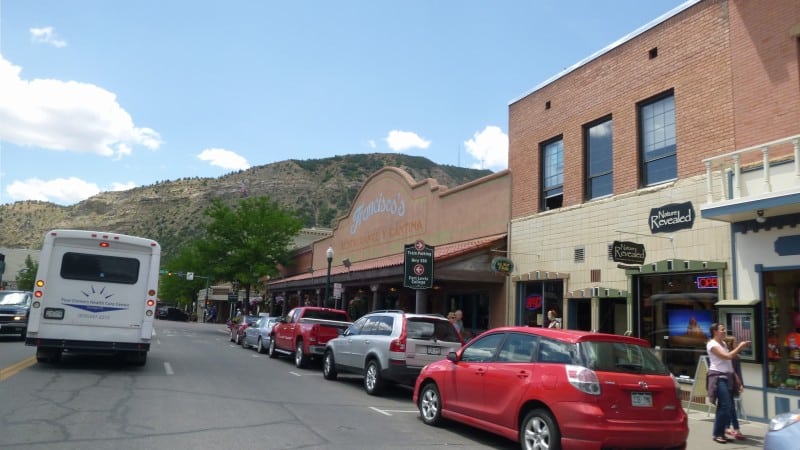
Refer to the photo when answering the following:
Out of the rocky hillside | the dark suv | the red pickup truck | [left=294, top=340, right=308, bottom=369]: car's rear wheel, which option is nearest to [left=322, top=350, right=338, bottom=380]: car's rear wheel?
the red pickup truck

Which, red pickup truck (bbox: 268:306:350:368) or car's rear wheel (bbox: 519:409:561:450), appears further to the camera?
red pickup truck (bbox: 268:306:350:368)

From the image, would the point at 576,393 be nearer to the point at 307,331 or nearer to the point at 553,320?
the point at 553,320

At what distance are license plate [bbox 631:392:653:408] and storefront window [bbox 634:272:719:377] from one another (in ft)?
20.1

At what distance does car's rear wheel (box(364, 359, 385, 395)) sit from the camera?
11977 millimetres

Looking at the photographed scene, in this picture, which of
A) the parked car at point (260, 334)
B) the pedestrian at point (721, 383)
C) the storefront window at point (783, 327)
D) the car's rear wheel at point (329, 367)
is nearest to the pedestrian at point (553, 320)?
the storefront window at point (783, 327)

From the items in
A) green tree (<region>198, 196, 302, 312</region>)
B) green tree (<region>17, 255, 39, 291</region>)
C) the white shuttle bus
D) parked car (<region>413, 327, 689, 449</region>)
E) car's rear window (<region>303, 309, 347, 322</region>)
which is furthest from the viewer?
green tree (<region>17, 255, 39, 291</region>)

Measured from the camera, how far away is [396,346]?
11.7 meters

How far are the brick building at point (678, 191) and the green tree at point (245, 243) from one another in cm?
2519

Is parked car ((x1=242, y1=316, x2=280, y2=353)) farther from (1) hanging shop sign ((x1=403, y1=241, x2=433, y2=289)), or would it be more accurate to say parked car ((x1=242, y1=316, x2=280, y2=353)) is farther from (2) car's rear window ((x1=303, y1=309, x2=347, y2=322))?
(1) hanging shop sign ((x1=403, y1=241, x2=433, y2=289))

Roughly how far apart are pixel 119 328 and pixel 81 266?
154cm

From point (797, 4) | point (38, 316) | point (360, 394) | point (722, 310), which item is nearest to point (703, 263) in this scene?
point (722, 310)

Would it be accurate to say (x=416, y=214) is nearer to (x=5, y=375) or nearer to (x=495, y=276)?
(x=495, y=276)

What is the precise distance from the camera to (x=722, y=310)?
11.1 m

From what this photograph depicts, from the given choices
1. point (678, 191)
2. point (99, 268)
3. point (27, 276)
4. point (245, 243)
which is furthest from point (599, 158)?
point (27, 276)
